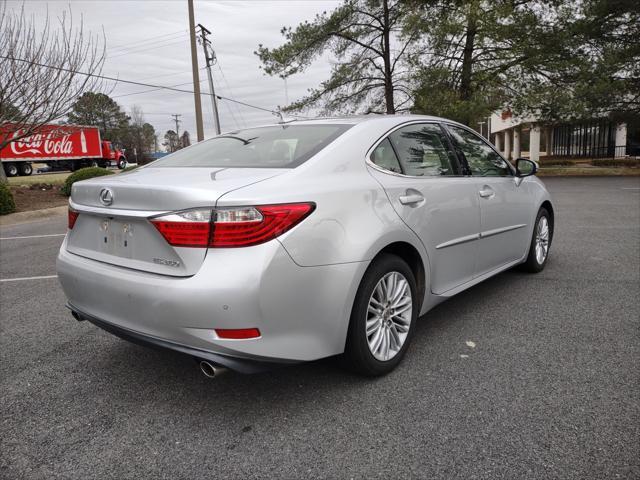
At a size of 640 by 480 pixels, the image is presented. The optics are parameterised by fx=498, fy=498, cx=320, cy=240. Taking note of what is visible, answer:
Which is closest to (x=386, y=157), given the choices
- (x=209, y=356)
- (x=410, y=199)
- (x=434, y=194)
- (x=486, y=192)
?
(x=410, y=199)

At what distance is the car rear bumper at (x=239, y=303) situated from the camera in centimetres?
224

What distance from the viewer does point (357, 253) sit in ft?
8.55

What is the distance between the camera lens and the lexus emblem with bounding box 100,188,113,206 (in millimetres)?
2602

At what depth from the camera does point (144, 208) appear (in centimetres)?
243

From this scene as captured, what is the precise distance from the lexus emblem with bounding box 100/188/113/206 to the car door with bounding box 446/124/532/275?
2.58 metres

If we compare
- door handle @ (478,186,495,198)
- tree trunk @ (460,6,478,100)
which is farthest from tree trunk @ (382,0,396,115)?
door handle @ (478,186,495,198)

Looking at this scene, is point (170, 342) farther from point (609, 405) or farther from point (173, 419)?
point (609, 405)

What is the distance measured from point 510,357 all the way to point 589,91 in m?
17.6

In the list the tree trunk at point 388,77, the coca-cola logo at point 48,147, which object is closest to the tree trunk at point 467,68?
the tree trunk at point 388,77

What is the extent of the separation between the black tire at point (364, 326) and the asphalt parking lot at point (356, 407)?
0.34ft

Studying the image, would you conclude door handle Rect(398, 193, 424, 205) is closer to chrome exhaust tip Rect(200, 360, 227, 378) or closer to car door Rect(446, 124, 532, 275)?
car door Rect(446, 124, 532, 275)

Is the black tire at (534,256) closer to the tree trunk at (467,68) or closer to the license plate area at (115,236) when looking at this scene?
the license plate area at (115,236)

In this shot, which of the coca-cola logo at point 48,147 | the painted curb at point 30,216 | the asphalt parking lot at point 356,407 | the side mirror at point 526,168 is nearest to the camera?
the asphalt parking lot at point 356,407

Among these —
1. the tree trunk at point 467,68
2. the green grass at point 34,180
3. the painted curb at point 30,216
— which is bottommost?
the painted curb at point 30,216
